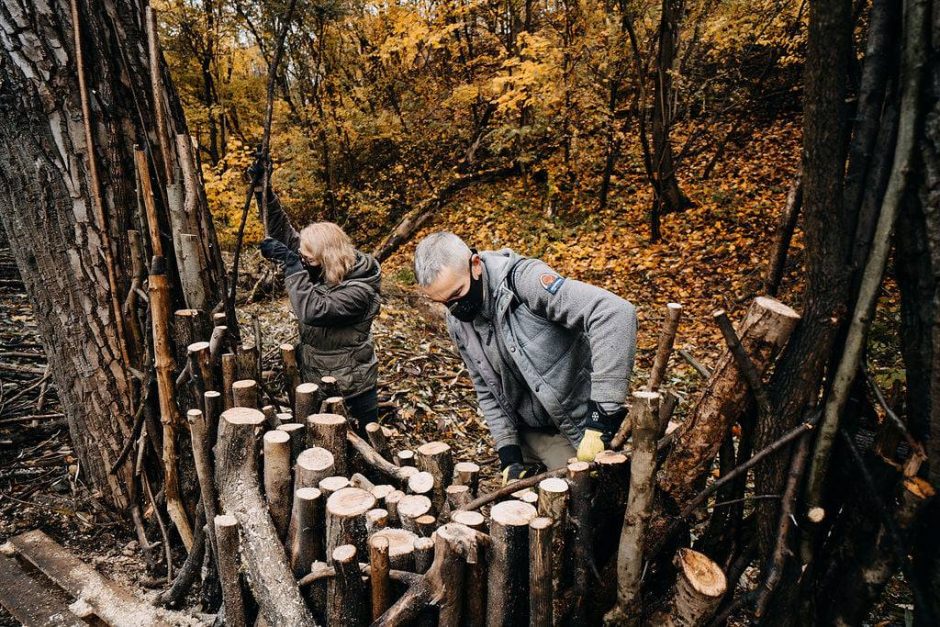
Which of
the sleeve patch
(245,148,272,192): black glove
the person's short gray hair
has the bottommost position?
the sleeve patch

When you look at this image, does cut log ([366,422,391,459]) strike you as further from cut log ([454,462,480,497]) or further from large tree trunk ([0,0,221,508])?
large tree trunk ([0,0,221,508])

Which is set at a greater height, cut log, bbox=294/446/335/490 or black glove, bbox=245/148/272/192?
black glove, bbox=245/148/272/192

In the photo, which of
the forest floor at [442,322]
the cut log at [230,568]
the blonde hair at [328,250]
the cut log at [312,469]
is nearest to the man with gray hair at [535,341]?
the cut log at [312,469]

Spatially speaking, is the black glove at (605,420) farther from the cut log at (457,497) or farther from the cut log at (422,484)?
the cut log at (422,484)

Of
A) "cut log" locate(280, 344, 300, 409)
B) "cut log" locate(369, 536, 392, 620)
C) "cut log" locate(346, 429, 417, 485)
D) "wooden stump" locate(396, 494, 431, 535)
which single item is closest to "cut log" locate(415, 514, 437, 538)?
"wooden stump" locate(396, 494, 431, 535)

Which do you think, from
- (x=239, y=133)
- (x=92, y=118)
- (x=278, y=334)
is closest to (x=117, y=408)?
(x=92, y=118)

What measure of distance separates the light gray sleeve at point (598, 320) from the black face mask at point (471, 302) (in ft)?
0.81

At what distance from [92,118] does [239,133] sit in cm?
1155

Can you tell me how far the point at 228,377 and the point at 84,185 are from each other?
123 centimetres

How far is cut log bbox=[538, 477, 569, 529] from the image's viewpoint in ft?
5.27

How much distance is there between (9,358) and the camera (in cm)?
439

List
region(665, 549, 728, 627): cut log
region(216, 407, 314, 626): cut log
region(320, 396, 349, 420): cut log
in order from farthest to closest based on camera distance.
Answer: region(320, 396, 349, 420): cut log → region(216, 407, 314, 626): cut log → region(665, 549, 728, 627): cut log

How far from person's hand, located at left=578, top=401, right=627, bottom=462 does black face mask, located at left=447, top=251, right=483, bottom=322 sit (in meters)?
0.72

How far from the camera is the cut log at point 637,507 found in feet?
4.84
